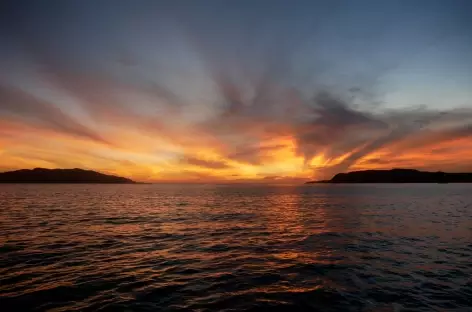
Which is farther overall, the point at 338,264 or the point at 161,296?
the point at 338,264

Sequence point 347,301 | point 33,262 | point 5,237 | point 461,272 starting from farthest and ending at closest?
point 5,237 < point 33,262 < point 461,272 < point 347,301

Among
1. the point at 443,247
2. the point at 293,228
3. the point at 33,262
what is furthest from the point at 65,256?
the point at 443,247

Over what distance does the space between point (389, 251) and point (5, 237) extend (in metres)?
36.4

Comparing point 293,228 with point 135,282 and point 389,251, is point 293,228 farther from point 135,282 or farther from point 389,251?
point 135,282

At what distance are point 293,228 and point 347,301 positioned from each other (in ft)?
74.1

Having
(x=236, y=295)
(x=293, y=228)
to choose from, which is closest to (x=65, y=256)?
(x=236, y=295)

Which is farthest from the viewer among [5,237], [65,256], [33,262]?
[5,237]

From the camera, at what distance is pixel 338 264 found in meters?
19.2

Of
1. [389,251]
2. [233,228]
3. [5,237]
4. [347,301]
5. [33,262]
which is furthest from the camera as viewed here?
[233,228]

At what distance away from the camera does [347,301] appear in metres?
12.9

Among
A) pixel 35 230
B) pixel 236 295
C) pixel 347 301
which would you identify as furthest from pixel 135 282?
pixel 35 230

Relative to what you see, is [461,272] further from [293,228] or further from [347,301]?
[293,228]

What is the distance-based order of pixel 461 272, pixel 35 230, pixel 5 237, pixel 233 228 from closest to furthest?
pixel 461 272
pixel 5 237
pixel 35 230
pixel 233 228

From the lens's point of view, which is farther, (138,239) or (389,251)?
(138,239)
